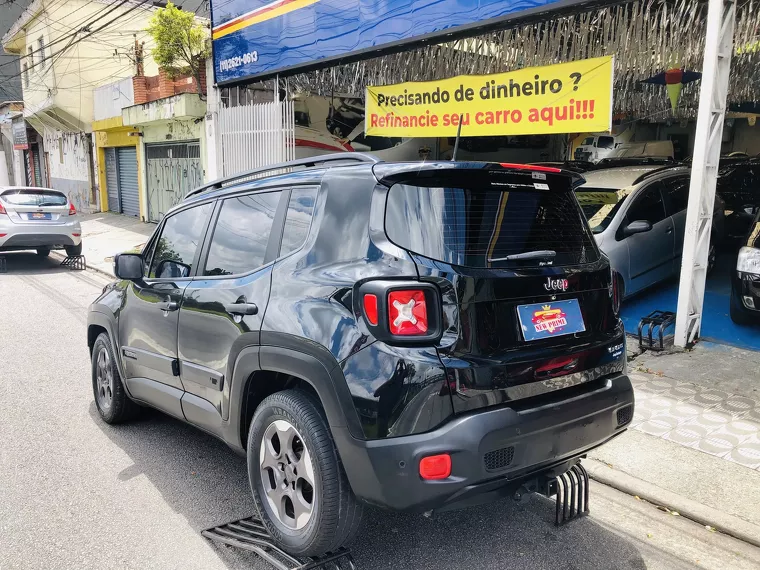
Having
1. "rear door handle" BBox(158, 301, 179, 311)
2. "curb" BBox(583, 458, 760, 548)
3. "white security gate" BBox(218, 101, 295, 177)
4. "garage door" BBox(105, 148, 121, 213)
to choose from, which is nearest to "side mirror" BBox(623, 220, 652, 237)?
"curb" BBox(583, 458, 760, 548)

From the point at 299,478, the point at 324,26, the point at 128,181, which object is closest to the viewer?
the point at 299,478

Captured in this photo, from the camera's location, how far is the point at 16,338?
7316mm

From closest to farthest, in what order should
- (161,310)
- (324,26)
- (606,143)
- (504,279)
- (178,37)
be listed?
(504,279), (161,310), (324,26), (178,37), (606,143)

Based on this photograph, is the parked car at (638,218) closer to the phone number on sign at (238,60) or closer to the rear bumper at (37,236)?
the phone number on sign at (238,60)

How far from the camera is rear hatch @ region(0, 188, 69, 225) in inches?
472

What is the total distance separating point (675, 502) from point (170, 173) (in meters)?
17.1

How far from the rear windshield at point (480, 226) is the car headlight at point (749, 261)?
4.14 m

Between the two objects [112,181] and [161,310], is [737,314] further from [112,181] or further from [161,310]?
[112,181]

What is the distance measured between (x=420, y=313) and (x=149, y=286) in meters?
2.37

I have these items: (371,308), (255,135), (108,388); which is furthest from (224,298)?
(255,135)

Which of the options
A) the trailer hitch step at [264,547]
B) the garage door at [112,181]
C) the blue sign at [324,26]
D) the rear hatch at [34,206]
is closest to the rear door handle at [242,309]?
the trailer hitch step at [264,547]

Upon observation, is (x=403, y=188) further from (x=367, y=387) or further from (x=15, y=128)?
(x=15, y=128)

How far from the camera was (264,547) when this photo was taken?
3.03 metres

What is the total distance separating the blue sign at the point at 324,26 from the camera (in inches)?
302
